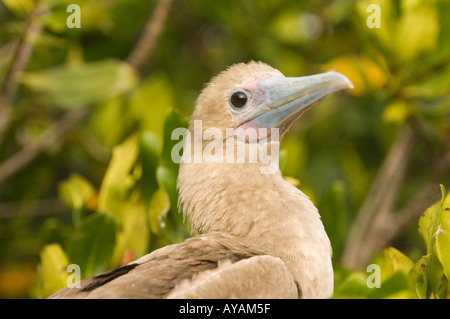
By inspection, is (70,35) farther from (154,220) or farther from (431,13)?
(431,13)

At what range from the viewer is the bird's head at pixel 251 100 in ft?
7.80

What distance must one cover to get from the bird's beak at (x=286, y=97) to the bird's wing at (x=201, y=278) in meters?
0.57

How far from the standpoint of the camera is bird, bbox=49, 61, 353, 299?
1.92 metres

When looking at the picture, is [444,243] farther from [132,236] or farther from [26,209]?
[26,209]

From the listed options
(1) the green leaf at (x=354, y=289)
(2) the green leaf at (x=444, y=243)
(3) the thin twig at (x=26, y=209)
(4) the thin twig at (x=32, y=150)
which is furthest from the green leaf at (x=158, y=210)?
(3) the thin twig at (x=26, y=209)

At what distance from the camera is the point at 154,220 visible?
8.30 feet

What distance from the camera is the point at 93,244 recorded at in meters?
2.46

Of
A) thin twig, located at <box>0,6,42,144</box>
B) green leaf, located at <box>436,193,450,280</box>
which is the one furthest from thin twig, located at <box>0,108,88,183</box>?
green leaf, located at <box>436,193,450,280</box>

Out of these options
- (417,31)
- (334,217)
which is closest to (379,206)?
(417,31)

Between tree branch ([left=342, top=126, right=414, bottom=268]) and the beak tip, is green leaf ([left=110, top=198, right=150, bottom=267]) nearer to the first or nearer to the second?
the beak tip

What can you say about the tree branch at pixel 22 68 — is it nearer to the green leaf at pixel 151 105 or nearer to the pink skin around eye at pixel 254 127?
the green leaf at pixel 151 105

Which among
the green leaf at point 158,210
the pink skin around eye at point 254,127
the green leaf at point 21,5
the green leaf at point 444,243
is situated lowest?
the green leaf at point 444,243

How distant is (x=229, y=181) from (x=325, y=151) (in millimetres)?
2168
